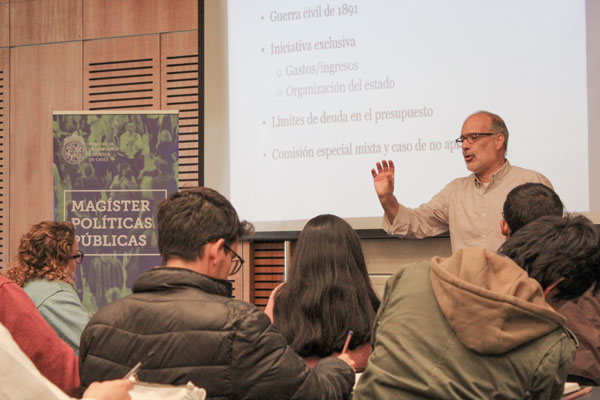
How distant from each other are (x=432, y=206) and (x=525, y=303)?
2.63 metres

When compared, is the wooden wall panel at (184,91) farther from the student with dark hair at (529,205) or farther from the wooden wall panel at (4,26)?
the student with dark hair at (529,205)

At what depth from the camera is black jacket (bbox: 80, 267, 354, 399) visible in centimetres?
151

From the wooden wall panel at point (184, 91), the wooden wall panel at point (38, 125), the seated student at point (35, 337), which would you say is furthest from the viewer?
the wooden wall panel at point (38, 125)

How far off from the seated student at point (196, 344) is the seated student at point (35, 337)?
1.85 feet

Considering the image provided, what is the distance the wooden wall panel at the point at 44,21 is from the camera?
526 cm

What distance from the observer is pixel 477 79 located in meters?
4.08

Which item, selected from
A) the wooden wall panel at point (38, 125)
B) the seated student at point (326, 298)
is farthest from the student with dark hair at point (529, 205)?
the wooden wall panel at point (38, 125)

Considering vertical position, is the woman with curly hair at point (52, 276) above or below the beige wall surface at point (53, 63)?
below

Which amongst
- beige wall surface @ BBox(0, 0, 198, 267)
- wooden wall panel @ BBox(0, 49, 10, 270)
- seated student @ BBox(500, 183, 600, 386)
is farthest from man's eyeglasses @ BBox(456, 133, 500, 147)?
wooden wall panel @ BBox(0, 49, 10, 270)

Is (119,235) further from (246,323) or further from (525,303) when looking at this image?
(525,303)

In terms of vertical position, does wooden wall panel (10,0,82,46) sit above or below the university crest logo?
above

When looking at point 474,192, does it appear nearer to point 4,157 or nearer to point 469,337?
point 469,337

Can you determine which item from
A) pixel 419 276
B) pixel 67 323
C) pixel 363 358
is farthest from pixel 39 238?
pixel 419 276

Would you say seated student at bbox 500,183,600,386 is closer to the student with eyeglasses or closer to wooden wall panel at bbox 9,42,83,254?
the student with eyeglasses
